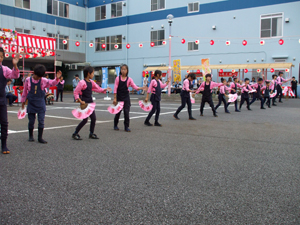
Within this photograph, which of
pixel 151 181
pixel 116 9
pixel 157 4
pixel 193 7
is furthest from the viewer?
pixel 116 9

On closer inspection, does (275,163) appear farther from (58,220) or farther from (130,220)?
(58,220)

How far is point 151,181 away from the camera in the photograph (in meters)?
3.84

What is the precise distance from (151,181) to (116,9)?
1324 inches

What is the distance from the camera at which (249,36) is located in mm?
25953

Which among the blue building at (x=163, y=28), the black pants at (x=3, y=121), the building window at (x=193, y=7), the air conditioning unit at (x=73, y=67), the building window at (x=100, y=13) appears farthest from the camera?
the air conditioning unit at (x=73, y=67)

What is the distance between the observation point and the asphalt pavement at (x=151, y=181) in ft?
9.50

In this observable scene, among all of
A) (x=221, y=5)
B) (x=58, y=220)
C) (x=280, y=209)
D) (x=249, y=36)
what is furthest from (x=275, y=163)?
(x=221, y=5)

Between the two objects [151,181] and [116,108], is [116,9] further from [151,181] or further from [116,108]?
[151,181]

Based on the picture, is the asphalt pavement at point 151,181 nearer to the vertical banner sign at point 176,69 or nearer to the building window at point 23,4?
the vertical banner sign at point 176,69

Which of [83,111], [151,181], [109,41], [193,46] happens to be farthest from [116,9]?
[151,181]

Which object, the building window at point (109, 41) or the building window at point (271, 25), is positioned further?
the building window at point (109, 41)

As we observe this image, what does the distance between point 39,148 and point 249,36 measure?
24281 mm

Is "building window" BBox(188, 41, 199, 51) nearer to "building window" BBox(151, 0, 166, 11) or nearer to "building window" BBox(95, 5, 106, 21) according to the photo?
"building window" BBox(151, 0, 166, 11)

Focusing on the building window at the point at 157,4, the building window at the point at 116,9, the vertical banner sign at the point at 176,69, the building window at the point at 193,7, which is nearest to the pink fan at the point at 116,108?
the vertical banner sign at the point at 176,69
